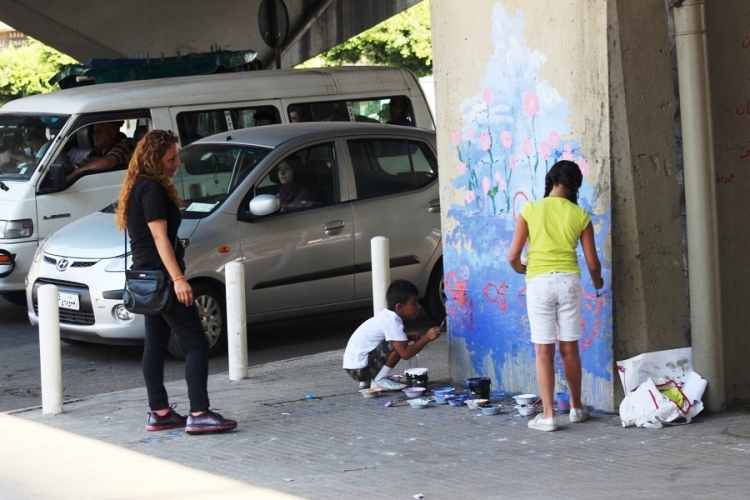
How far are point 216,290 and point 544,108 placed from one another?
12.0ft

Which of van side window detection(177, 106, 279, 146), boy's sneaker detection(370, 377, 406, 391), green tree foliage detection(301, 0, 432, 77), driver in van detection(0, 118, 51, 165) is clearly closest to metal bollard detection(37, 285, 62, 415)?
boy's sneaker detection(370, 377, 406, 391)

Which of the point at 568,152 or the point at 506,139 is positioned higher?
the point at 506,139

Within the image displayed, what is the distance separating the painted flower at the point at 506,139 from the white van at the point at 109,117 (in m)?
5.46

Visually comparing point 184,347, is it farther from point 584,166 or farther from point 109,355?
point 109,355

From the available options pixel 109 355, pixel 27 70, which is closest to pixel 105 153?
pixel 109 355

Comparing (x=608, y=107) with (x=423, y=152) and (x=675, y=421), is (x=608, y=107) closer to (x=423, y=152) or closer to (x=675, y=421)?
(x=675, y=421)

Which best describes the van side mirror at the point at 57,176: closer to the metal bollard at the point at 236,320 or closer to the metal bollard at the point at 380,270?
the metal bollard at the point at 236,320

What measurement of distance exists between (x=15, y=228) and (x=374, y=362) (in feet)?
16.0

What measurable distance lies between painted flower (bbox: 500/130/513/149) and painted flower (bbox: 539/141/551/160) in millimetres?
268

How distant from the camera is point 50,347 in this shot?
770 centimetres

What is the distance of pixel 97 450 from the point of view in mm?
6766

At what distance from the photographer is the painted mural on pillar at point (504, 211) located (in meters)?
6.96

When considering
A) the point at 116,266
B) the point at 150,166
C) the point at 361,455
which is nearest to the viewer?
the point at 361,455

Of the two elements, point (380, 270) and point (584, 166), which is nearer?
point (584, 166)
